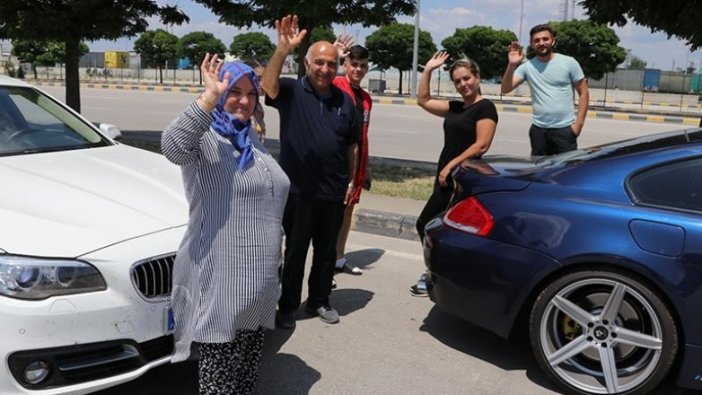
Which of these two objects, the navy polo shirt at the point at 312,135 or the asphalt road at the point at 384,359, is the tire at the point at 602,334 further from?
the navy polo shirt at the point at 312,135

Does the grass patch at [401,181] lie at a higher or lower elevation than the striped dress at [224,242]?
lower

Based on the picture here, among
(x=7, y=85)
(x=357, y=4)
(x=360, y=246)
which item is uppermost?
(x=357, y=4)

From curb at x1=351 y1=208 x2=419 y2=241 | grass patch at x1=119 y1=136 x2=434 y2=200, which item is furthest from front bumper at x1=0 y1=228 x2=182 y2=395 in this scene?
grass patch at x1=119 y1=136 x2=434 y2=200

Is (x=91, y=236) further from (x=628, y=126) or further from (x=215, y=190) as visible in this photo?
(x=628, y=126)

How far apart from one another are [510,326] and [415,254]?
2511 mm

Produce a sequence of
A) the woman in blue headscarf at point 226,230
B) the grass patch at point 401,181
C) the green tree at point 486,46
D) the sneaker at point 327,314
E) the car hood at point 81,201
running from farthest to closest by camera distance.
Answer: the green tree at point 486,46
the grass patch at point 401,181
the sneaker at point 327,314
the car hood at point 81,201
the woman in blue headscarf at point 226,230

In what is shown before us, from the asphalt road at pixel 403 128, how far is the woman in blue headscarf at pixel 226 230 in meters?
9.48

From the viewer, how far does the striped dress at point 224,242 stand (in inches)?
104

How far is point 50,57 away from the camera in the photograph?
2077 inches

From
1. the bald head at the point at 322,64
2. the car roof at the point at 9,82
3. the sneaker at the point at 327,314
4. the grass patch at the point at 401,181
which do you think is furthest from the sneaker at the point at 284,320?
the grass patch at the point at 401,181

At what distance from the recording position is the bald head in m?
3.88

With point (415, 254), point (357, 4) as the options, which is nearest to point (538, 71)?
point (415, 254)

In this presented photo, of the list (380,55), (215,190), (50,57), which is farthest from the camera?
(50,57)

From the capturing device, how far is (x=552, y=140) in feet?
20.1
